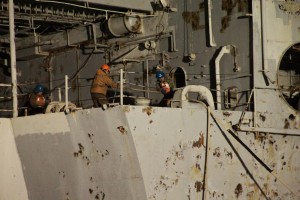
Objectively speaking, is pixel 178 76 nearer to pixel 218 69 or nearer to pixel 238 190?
pixel 218 69

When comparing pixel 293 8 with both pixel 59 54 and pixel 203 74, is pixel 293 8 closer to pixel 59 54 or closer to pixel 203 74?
pixel 203 74

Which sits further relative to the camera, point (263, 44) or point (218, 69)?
point (218, 69)

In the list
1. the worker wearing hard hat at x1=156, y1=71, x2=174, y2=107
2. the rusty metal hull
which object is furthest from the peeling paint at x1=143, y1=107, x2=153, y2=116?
the worker wearing hard hat at x1=156, y1=71, x2=174, y2=107

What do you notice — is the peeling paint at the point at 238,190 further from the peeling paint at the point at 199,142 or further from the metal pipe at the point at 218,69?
the metal pipe at the point at 218,69

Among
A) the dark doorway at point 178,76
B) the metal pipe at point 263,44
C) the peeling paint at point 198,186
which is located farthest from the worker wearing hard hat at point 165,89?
A: the metal pipe at point 263,44

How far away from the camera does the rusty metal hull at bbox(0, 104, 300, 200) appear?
10.9 metres

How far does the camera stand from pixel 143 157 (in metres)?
10.8

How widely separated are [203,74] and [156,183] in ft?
13.5

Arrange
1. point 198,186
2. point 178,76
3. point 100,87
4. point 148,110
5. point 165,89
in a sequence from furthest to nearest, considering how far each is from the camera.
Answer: point 178,76 < point 165,89 < point 100,87 < point 198,186 < point 148,110

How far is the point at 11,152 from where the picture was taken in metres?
12.6

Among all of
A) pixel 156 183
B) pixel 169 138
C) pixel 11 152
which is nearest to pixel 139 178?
pixel 156 183

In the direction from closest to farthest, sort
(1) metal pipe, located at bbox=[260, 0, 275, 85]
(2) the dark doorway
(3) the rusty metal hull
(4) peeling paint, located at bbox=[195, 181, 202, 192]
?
1. (3) the rusty metal hull
2. (4) peeling paint, located at bbox=[195, 181, 202, 192]
3. (1) metal pipe, located at bbox=[260, 0, 275, 85]
4. (2) the dark doorway

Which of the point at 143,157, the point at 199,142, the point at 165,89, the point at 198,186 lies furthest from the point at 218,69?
the point at 143,157

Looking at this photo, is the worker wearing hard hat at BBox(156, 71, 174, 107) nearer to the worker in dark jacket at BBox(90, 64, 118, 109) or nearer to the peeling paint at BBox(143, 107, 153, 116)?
the worker in dark jacket at BBox(90, 64, 118, 109)
